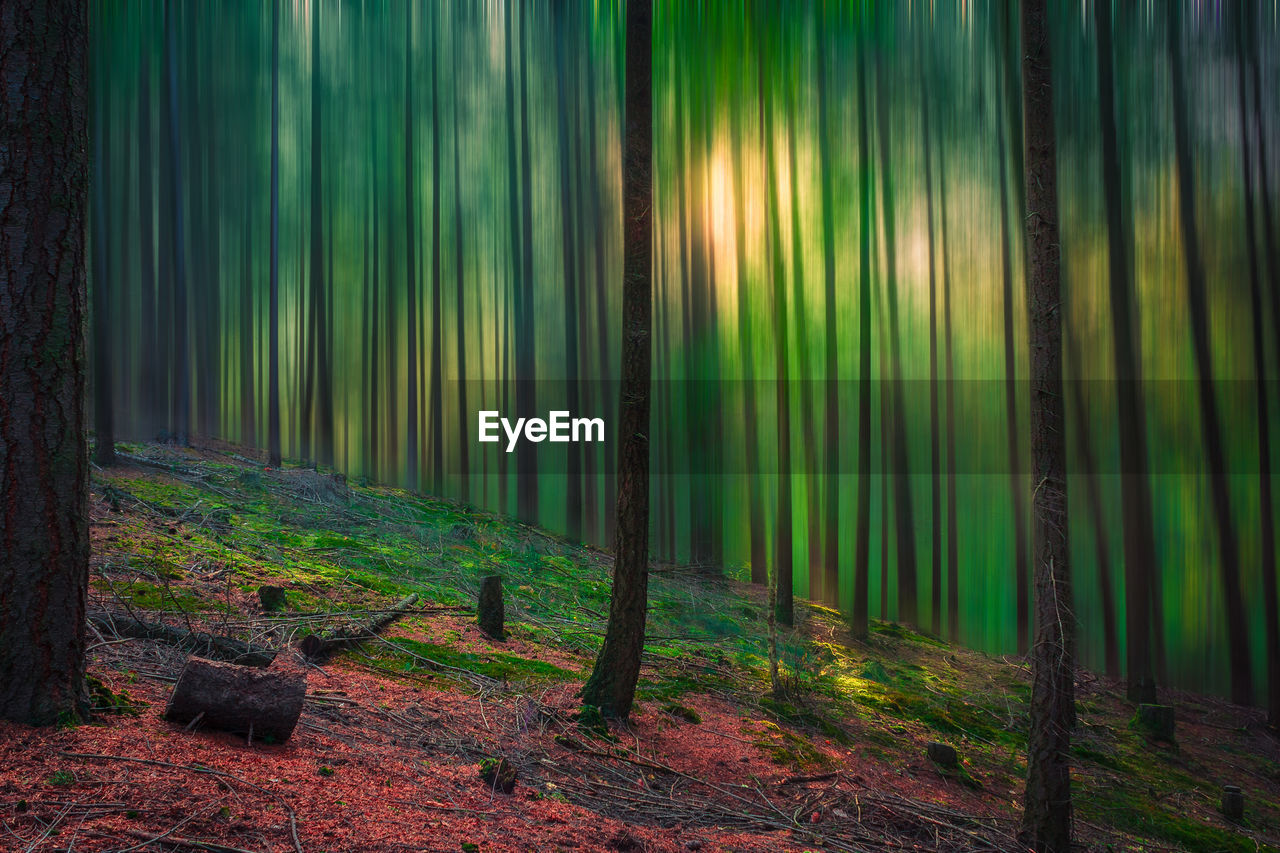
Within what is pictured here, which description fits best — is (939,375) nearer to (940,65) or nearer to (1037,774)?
(940,65)

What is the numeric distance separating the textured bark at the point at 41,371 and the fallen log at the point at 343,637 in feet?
9.74

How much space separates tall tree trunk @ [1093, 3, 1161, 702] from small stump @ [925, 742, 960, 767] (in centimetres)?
775

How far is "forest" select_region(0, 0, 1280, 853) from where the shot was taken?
352cm

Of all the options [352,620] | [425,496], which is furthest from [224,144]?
[352,620]

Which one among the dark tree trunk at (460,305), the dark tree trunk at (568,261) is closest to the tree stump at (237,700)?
the dark tree trunk at (568,261)

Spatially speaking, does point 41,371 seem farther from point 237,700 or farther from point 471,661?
point 471,661

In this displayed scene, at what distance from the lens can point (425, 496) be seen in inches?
894

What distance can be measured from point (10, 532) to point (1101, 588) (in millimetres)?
17623

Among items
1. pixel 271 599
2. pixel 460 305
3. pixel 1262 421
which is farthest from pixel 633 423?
pixel 460 305

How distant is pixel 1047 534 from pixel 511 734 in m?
5.05

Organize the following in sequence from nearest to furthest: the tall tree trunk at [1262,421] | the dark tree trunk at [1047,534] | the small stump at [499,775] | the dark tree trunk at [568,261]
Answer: the small stump at [499,775] < the dark tree trunk at [1047,534] < the tall tree trunk at [1262,421] < the dark tree trunk at [568,261]

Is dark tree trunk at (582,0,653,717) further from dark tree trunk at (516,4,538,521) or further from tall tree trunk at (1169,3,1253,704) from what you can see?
dark tree trunk at (516,4,538,521)

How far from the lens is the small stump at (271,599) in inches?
267

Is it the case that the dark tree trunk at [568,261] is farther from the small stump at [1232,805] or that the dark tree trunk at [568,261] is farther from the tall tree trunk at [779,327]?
the small stump at [1232,805]
